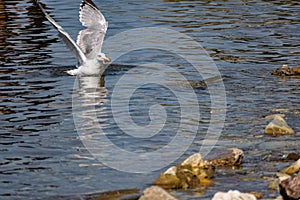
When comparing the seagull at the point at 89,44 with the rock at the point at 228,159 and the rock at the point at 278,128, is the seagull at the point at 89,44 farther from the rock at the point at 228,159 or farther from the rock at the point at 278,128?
the rock at the point at 228,159

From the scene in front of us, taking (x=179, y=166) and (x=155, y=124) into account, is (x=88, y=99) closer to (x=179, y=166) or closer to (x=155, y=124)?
(x=155, y=124)

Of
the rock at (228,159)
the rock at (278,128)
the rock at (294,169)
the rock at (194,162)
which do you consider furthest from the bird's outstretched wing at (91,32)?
the rock at (294,169)

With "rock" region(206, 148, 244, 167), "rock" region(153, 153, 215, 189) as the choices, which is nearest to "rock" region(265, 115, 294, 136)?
"rock" region(206, 148, 244, 167)

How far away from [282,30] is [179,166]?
8.76 m

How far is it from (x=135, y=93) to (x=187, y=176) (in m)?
4.19

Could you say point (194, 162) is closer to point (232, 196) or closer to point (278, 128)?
point (232, 196)

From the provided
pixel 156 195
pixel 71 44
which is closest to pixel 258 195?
pixel 156 195

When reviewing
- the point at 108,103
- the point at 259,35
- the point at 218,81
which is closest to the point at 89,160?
the point at 108,103

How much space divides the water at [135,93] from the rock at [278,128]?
13cm

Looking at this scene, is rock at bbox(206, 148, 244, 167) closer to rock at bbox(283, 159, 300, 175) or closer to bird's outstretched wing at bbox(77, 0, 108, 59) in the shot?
rock at bbox(283, 159, 300, 175)

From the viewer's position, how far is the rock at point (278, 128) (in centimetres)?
875

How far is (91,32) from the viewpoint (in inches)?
510

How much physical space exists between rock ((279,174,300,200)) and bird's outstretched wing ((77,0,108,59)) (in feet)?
22.0

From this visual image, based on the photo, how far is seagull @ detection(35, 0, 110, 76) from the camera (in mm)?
12500
